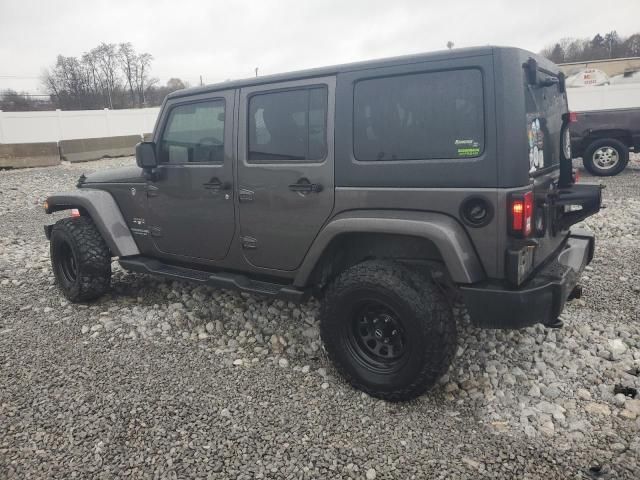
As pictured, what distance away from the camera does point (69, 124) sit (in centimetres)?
2422

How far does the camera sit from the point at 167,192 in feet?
13.4

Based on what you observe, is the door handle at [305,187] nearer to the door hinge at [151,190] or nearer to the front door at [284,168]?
the front door at [284,168]

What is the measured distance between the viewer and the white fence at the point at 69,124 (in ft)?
71.8

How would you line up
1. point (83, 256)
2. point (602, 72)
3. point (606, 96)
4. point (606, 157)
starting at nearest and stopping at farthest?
point (83, 256)
point (606, 157)
point (606, 96)
point (602, 72)

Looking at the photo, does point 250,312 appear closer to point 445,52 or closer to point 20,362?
point 20,362

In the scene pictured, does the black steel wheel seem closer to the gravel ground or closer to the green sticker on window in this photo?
the gravel ground

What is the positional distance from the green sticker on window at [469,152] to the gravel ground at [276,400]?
4.73ft

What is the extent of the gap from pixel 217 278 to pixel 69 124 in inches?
950

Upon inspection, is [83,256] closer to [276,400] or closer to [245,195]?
[245,195]

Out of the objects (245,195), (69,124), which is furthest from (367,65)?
(69,124)

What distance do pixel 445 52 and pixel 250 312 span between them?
2.62 m

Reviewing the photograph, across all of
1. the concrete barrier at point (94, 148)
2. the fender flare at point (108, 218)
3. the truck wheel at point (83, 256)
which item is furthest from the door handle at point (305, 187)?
the concrete barrier at point (94, 148)

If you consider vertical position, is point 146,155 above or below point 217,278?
above

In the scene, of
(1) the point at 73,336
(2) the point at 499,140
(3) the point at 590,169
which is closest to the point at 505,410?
(2) the point at 499,140
